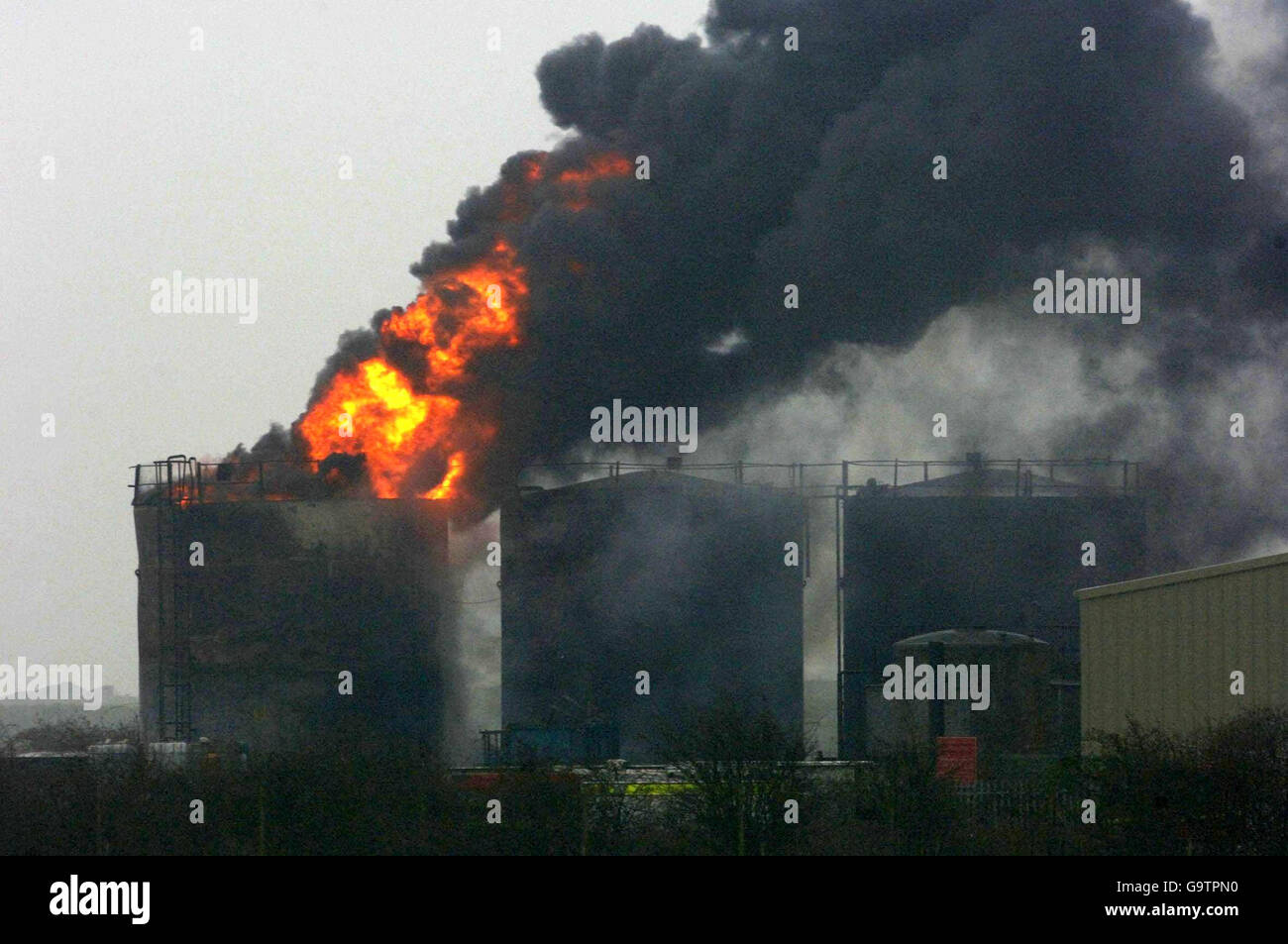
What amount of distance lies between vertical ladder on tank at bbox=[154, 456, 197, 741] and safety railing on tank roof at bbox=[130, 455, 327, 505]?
2 centimetres

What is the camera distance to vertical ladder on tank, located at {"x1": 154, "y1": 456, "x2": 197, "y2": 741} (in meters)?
A: 41.1

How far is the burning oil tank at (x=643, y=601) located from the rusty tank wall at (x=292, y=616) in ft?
7.10

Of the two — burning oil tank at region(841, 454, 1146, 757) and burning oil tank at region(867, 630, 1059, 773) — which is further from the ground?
burning oil tank at region(841, 454, 1146, 757)

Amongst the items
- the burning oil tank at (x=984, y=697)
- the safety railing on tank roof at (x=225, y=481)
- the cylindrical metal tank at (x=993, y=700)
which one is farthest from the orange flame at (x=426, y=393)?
the cylindrical metal tank at (x=993, y=700)

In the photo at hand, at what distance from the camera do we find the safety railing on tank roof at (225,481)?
4306 cm

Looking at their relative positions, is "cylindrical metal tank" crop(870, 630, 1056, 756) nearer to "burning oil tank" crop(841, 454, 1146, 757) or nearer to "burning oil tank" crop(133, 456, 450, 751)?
"burning oil tank" crop(841, 454, 1146, 757)

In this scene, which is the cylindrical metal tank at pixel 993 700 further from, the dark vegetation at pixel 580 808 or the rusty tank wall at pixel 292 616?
the dark vegetation at pixel 580 808

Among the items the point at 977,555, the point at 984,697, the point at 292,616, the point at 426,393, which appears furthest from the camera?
the point at 977,555

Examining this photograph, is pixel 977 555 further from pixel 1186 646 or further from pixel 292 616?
pixel 1186 646

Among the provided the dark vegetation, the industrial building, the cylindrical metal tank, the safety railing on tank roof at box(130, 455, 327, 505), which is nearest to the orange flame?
the safety railing on tank roof at box(130, 455, 327, 505)

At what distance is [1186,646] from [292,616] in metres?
23.5

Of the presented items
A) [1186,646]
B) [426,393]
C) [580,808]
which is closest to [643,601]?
[426,393]

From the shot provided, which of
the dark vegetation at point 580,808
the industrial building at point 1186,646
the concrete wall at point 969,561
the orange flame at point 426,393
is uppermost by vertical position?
the orange flame at point 426,393

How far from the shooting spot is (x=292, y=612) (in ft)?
137
